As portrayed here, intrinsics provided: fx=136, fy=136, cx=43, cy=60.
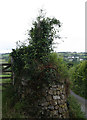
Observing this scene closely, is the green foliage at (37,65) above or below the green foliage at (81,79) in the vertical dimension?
above

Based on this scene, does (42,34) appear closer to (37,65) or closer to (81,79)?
(37,65)

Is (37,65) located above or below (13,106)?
above

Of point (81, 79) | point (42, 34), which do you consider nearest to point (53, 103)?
point (42, 34)

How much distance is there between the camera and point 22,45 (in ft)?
27.5

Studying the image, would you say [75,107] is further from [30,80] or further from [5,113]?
[5,113]

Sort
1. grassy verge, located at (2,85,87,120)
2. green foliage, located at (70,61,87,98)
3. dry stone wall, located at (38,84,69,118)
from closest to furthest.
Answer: grassy verge, located at (2,85,87,120), dry stone wall, located at (38,84,69,118), green foliage, located at (70,61,87,98)

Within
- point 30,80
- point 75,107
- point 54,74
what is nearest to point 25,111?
point 30,80

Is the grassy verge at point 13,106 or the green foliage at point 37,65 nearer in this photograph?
the grassy verge at point 13,106

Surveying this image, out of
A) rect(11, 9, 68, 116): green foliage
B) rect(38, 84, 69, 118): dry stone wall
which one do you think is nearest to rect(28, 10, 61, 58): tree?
rect(11, 9, 68, 116): green foliage

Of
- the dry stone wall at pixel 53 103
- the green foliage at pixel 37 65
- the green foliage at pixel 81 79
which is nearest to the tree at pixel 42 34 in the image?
the green foliage at pixel 37 65

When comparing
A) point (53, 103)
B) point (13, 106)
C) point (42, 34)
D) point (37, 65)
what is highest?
point (42, 34)

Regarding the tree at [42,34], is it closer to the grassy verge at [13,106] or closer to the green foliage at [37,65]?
the green foliage at [37,65]

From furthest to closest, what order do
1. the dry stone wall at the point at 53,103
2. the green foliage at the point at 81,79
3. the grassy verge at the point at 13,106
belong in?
the green foliage at the point at 81,79 → the dry stone wall at the point at 53,103 → the grassy verge at the point at 13,106

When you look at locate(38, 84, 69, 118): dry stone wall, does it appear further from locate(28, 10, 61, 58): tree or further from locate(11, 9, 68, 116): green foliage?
locate(28, 10, 61, 58): tree
